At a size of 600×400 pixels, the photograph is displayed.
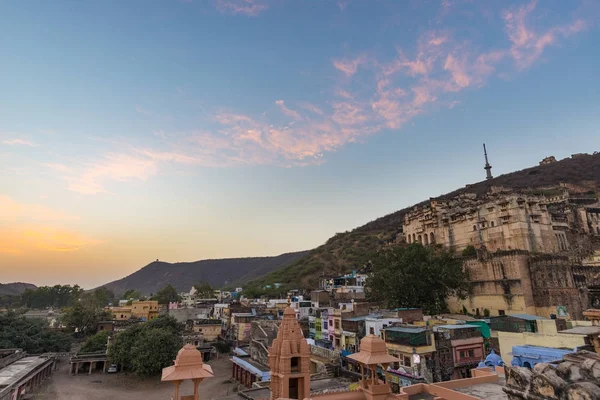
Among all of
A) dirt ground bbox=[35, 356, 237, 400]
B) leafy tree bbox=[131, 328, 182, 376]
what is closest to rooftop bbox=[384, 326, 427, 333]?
dirt ground bbox=[35, 356, 237, 400]

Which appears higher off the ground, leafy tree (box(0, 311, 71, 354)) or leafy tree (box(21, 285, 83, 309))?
leafy tree (box(21, 285, 83, 309))

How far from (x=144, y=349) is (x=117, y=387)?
4524 millimetres

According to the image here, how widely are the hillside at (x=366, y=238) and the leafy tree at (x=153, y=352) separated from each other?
48.7 metres

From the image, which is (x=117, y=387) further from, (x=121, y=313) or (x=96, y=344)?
(x=121, y=313)

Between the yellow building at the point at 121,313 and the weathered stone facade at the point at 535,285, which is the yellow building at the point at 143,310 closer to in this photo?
the yellow building at the point at 121,313

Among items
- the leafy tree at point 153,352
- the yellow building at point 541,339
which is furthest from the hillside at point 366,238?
the yellow building at point 541,339

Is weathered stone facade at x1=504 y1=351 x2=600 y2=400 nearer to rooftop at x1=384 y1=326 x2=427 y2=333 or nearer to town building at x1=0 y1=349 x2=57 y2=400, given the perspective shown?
rooftop at x1=384 y1=326 x2=427 y2=333

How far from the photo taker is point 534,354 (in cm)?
2119

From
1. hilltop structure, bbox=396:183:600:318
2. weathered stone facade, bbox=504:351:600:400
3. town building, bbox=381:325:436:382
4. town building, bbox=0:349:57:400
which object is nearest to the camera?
weathered stone facade, bbox=504:351:600:400

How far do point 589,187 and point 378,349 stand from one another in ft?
373

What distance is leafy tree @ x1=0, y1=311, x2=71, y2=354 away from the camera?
4881cm

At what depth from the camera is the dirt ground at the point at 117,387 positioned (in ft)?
118

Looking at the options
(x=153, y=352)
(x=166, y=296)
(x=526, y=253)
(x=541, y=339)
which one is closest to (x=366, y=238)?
(x=166, y=296)

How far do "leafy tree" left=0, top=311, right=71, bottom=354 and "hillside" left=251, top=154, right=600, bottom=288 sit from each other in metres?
48.2
